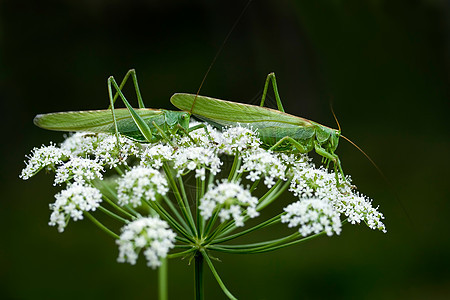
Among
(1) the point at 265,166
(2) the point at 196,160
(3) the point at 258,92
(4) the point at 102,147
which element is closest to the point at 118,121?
(4) the point at 102,147

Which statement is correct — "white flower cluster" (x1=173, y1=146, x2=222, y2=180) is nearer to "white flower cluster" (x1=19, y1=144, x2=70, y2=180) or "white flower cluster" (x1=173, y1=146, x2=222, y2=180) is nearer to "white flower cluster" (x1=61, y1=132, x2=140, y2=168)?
"white flower cluster" (x1=61, y1=132, x2=140, y2=168)

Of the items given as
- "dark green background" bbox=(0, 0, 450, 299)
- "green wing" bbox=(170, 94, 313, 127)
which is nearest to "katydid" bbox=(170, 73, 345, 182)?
"green wing" bbox=(170, 94, 313, 127)

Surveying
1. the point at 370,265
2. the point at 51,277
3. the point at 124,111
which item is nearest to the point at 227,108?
the point at 124,111

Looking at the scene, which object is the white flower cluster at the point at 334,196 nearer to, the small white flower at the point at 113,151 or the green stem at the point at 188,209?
the green stem at the point at 188,209

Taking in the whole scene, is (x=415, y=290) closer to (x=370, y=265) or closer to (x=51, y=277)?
(x=370, y=265)

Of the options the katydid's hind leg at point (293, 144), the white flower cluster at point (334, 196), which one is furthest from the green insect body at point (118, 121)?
the white flower cluster at point (334, 196)
